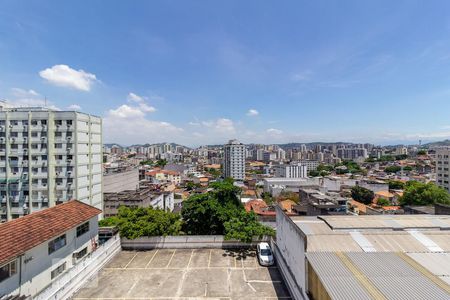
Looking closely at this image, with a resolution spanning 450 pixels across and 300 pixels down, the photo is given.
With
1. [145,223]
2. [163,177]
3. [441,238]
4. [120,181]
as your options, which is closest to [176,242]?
[145,223]

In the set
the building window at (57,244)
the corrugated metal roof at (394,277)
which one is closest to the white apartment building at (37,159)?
the building window at (57,244)

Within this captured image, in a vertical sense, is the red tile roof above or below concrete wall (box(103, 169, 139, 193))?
above

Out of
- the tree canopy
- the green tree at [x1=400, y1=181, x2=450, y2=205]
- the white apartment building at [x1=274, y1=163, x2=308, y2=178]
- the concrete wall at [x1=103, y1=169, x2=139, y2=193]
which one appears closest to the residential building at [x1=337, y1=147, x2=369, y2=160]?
the white apartment building at [x1=274, y1=163, x2=308, y2=178]

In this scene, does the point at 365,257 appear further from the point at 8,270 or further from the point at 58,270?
Result: the point at 58,270

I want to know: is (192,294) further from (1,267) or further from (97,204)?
(97,204)

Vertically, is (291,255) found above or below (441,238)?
below

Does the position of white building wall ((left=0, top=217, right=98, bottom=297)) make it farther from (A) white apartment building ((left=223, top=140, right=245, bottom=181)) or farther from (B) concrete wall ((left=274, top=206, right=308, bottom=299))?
(A) white apartment building ((left=223, top=140, right=245, bottom=181))
